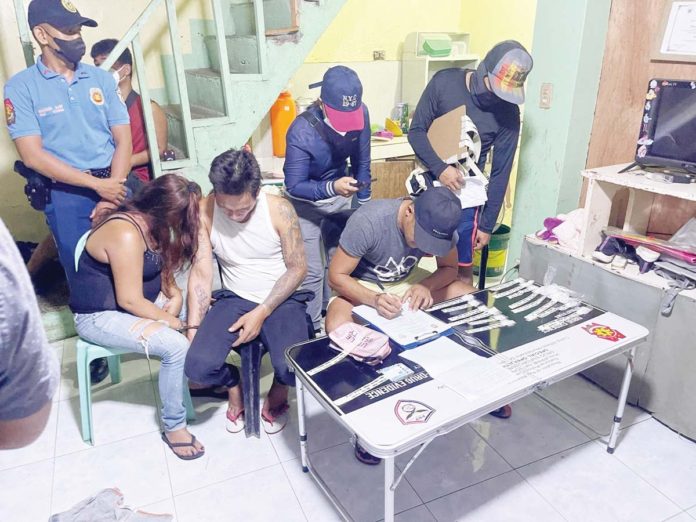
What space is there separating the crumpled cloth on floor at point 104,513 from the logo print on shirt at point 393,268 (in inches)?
46.9

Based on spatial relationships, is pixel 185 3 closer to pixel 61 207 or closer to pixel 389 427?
pixel 61 207

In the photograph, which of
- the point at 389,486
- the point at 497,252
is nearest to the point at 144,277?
the point at 389,486

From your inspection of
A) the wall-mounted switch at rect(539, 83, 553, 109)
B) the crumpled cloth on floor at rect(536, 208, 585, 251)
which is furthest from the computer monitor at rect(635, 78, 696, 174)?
the wall-mounted switch at rect(539, 83, 553, 109)

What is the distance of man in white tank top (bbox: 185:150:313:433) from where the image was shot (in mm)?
2086

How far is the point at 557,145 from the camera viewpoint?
2805mm

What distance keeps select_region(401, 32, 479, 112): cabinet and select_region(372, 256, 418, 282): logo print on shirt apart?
2.48 m

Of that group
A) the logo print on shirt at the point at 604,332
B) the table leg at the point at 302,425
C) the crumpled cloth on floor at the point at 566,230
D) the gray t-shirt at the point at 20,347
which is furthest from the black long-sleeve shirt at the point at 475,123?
the gray t-shirt at the point at 20,347

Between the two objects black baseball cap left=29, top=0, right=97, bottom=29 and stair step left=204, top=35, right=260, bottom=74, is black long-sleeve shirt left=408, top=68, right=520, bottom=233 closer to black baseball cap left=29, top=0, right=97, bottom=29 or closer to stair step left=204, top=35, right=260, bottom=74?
stair step left=204, top=35, right=260, bottom=74

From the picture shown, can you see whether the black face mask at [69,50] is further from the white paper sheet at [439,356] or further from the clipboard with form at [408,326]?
the white paper sheet at [439,356]

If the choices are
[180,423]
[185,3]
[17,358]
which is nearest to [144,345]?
[180,423]

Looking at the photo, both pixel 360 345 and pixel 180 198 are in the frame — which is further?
pixel 180 198

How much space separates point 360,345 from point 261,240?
69 centimetres

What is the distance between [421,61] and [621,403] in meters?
3.12

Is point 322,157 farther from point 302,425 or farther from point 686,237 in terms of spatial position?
point 686,237
